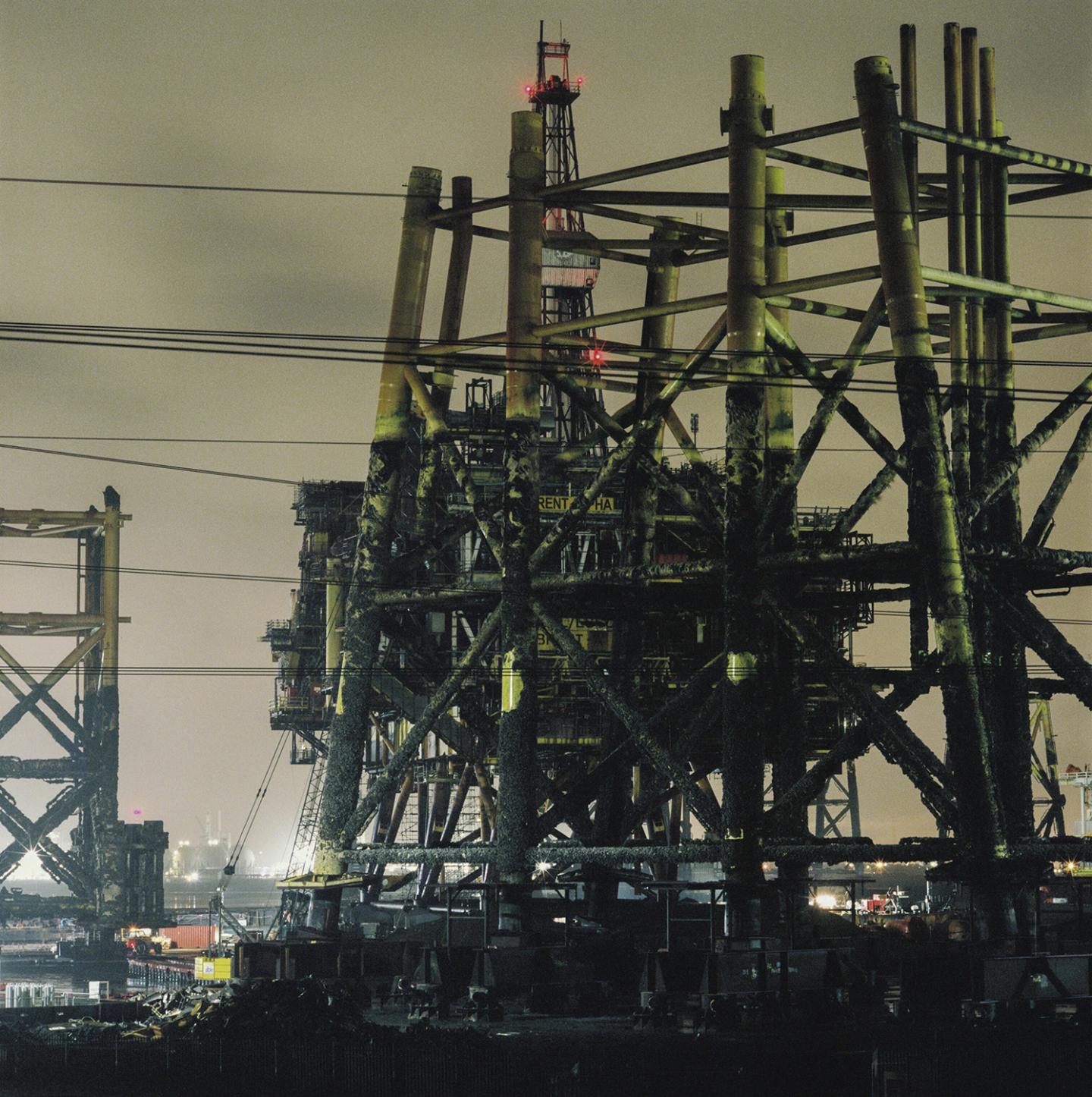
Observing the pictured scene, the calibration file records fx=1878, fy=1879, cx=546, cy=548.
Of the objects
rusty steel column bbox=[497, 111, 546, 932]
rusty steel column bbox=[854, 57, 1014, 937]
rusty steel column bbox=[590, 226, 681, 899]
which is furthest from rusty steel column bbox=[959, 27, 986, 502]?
rusty steel column bbox=[497, 111, 546, 932]

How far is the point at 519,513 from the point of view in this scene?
130 ft

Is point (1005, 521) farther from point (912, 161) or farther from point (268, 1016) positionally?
point (268, 1016)

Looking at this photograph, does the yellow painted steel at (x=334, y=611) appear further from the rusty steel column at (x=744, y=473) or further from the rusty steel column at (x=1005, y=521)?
Answer: the rusty steel column at (x=744, y=473)

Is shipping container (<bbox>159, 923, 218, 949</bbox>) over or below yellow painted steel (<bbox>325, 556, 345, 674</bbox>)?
below

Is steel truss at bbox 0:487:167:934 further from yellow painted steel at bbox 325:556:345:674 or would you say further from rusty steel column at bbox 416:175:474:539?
rusty steel column at bbox 416:175:474:539

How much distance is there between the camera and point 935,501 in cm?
3497

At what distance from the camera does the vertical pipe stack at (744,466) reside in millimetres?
36188

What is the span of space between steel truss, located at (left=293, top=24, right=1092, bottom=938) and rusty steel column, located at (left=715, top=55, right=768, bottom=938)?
0.19 ft

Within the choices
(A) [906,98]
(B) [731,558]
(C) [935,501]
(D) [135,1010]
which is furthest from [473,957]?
(A) [906,98]

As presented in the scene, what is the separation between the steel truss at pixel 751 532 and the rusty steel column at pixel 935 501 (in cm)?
6

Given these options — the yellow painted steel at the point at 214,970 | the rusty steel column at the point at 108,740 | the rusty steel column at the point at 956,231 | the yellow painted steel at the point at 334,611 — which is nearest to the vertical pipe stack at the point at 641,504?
the rusty steel column at the point at 956,231

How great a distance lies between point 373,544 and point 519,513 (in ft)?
11.6

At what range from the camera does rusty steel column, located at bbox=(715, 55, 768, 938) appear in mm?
36188

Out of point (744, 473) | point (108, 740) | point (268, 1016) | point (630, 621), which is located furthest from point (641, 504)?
point (108, 740)
